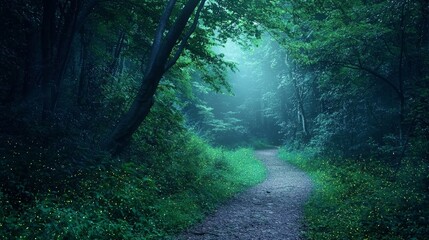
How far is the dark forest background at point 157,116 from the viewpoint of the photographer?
612 centimetres

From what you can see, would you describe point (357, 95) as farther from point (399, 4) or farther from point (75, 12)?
point (75, 12)

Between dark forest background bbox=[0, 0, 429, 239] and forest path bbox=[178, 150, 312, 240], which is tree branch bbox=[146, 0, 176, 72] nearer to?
dark forest background bbox=[0, 0, 429, 239]

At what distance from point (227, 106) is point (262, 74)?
249 inches

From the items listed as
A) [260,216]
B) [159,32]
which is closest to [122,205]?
[260,216]

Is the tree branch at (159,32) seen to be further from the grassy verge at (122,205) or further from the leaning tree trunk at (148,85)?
the grassy verge at (122,205)

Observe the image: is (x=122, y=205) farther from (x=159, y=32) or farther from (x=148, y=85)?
(x=159, y=32)

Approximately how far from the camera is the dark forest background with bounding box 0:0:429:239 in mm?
6117

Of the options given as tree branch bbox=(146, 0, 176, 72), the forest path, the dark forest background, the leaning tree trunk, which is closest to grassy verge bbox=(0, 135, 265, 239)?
the dark forest background

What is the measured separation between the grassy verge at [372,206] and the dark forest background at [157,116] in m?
0.05

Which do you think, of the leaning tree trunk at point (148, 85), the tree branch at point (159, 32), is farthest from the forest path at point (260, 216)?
the tree branch at point (159, 32)

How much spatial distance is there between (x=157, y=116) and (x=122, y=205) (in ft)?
17.3

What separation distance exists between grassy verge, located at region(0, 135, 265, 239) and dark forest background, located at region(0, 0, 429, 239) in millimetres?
32

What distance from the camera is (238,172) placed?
15555 millimetres

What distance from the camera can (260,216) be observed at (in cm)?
866
